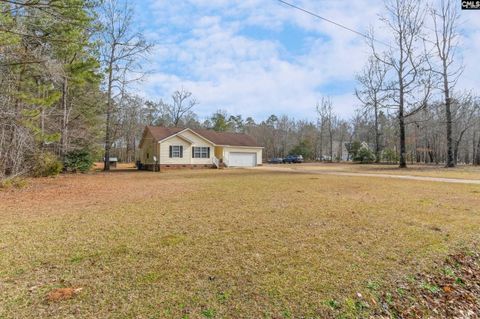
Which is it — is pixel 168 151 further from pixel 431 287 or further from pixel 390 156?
pixel 390 156

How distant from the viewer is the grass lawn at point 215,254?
294 cm

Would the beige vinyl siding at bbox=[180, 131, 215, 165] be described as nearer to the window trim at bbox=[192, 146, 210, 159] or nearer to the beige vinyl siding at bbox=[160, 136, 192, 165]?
the window trim at bbox=[192, 146, 210, 159]

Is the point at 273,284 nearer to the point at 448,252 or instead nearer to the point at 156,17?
the point at 448,252

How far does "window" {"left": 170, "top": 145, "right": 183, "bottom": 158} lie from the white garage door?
6397 millimetres

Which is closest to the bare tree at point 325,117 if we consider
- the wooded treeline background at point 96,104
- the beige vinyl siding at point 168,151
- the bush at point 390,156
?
the wooded treeline background at point 96,104

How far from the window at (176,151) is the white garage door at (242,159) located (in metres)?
6.40

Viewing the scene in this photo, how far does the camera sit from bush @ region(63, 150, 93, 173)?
61.2ft

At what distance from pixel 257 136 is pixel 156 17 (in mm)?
45355

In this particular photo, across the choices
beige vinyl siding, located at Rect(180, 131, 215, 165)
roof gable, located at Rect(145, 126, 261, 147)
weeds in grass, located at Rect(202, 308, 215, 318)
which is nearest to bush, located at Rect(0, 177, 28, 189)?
weeds in grass, located at Rect(202, 308, 215, 318)

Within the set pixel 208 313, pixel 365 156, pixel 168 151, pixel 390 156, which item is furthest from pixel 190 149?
pixel 390 156

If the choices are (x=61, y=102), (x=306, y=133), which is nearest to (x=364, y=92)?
(x=306, y=133)

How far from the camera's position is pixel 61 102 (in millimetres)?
18344

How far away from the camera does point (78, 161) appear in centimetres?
1911

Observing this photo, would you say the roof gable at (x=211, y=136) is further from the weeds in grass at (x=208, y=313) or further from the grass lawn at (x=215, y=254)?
the weeds in grass at (x=208, y=313)
